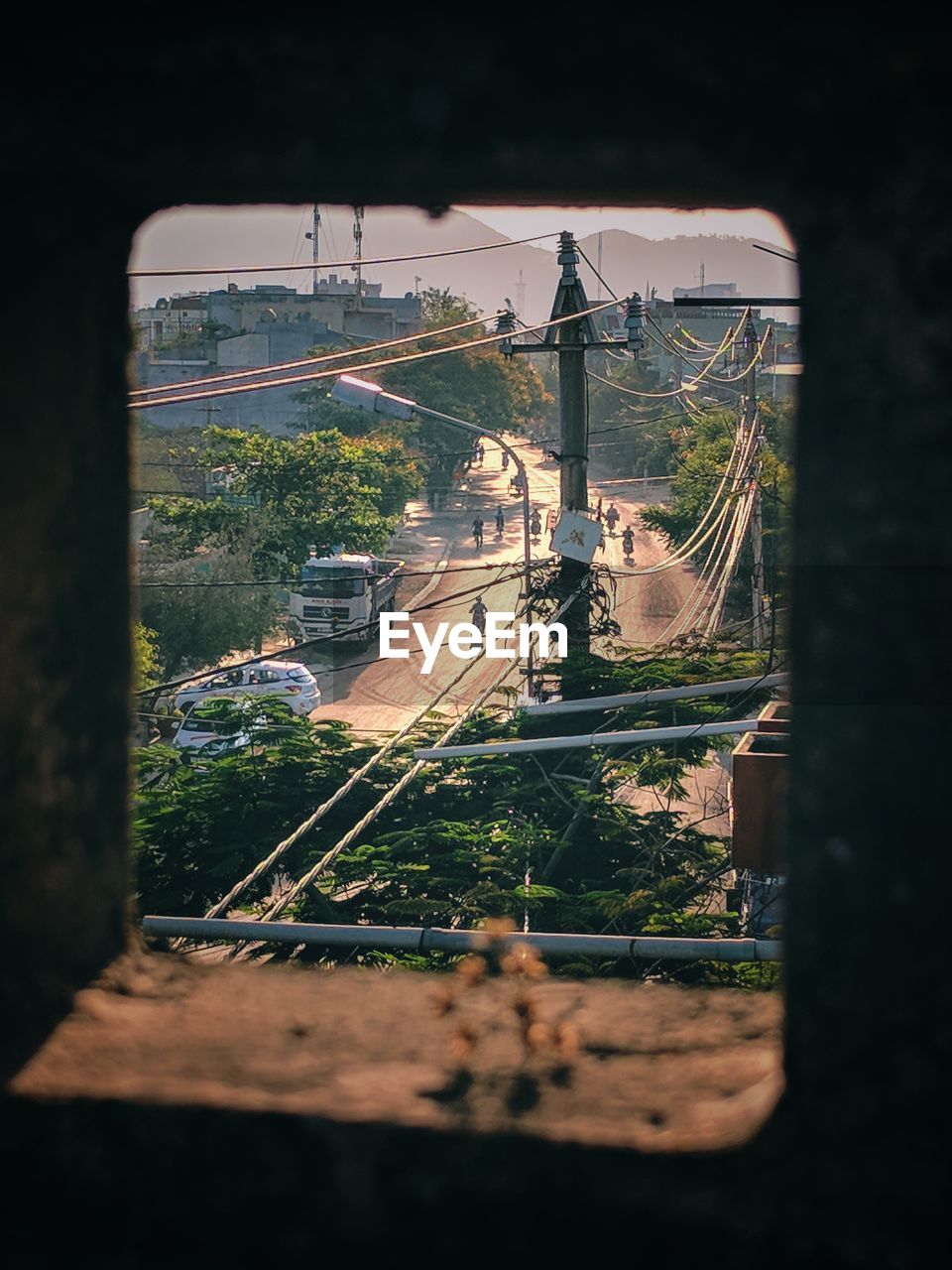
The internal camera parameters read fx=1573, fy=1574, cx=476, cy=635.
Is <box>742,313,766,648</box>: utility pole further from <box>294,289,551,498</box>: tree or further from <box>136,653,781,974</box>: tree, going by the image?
<box>294,289,551,498</box>: tree

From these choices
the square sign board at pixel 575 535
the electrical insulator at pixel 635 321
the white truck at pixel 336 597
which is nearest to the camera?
the square sign board at pixel 575 535

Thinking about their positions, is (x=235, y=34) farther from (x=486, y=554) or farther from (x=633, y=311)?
(x=486, y=554)

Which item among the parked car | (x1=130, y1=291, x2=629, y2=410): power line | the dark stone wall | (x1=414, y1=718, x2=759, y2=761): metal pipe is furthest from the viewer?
the parked car

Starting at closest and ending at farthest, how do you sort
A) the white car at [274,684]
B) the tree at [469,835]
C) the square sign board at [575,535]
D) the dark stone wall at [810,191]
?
the dark stone wall at [810,191] → the tree at [469,835] → the square sign board at [575,535] → the white car at [274,684]

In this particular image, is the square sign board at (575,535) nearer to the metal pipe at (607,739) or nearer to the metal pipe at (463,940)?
the metal pipe at (607,739)

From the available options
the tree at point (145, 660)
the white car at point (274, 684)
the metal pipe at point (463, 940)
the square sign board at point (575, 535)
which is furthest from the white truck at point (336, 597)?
the metal pipe at point (463, 940)

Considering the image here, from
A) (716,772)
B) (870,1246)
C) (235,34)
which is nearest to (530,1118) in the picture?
(870,1246)

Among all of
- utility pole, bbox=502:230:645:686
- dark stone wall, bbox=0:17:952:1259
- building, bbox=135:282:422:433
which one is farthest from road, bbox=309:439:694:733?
dark stone wall, bbox=0:17:952:1259
